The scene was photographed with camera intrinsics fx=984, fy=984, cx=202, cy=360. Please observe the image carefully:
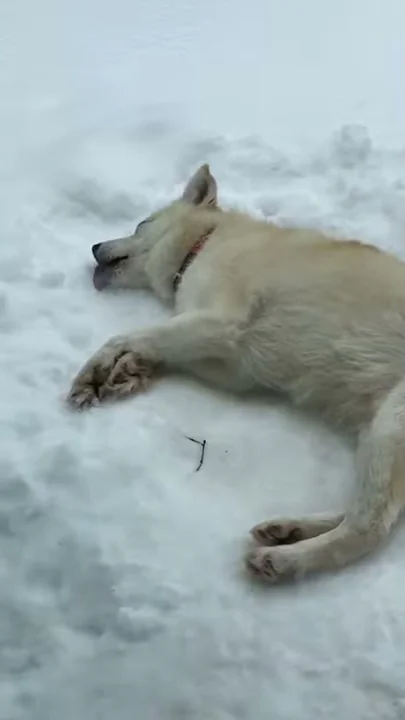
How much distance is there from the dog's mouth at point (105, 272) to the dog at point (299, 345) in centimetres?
28

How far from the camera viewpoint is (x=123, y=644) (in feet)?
7.11

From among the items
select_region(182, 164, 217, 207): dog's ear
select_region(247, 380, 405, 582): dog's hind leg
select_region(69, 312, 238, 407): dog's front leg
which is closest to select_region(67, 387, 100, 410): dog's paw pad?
select_region(69, 312, 238, 407): dog's front leg

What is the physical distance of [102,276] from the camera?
3.57 m

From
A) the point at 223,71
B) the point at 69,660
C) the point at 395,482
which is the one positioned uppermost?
the point at 223,71

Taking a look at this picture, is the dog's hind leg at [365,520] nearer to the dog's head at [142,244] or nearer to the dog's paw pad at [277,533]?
the dog's paw pad at [277,533]

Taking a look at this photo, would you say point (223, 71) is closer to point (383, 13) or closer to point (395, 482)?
point (383, 13)

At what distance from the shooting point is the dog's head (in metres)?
3.58

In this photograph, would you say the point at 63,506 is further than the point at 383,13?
No

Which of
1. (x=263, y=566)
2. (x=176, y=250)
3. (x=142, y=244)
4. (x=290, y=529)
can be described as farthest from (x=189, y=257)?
(x=263, y=566)

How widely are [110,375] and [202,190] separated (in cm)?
102

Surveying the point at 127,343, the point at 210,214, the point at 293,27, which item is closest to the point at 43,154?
the point at 210,214

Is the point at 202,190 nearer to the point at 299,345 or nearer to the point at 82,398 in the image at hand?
the point at 299,345

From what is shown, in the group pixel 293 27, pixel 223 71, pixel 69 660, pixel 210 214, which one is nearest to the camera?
pixel 69 660

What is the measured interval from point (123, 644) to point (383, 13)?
451 cm
